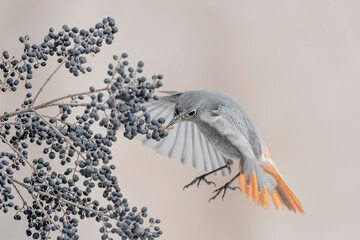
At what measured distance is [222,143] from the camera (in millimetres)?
774

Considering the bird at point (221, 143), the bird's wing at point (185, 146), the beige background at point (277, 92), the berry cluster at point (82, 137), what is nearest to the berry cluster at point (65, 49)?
the berry cluster at point (82, 137)

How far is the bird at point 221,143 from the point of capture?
72 centimetres

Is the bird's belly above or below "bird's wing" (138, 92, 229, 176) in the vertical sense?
below

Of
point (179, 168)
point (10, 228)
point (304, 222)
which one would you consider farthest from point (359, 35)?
point (10, 228)

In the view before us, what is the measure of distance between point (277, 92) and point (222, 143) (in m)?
1.23

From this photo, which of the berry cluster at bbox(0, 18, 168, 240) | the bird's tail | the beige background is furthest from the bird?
the beige background

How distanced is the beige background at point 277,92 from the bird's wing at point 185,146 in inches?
31.1

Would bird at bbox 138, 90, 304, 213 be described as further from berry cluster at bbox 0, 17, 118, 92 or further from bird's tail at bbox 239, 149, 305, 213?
berry cluster at bbox 0, 17, 118, 92

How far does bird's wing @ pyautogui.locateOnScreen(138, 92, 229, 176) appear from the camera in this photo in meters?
0.92

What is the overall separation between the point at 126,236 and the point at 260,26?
150cm

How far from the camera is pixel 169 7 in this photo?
180 centimetres

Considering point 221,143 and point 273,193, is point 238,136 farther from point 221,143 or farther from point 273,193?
point 273,193

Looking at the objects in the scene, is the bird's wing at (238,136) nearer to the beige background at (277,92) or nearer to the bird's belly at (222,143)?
the bird's belly at (222,143)

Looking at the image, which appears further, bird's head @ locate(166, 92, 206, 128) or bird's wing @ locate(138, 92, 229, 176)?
bird's wing @ locate(138, 92, 229, 176)
